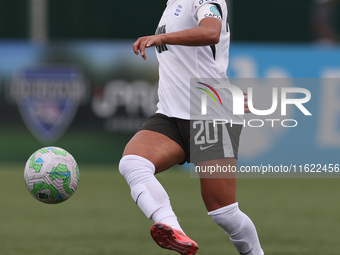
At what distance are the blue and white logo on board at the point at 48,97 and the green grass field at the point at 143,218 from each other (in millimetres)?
857

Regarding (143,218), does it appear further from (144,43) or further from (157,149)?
(144,43)

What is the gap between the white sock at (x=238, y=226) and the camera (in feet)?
18.3

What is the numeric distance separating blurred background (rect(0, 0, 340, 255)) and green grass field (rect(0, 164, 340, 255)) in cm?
4

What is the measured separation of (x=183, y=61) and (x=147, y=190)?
3.00ft

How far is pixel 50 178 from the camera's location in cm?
575

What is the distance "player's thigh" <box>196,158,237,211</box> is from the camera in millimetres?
5477

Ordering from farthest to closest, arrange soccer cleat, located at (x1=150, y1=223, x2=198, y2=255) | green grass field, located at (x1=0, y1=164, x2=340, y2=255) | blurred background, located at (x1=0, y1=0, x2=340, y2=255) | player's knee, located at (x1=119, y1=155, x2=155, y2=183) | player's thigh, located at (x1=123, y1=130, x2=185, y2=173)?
blurred background, located at (x1=0, y1=0, x2=340, y2=255) → green grass field, located at (x1=0, y1=164, x2=340, y2=255) → player's thigh, located at (x1=123, y1=130, x2=185, y2=173) → player's knee, located at (x1=119, y1=155, x2=155, y2=183) → soccer cleat, located at (x1=150, y1=223, x2=198, y2=255)

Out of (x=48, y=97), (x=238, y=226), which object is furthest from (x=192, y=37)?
(x=48, y=97)

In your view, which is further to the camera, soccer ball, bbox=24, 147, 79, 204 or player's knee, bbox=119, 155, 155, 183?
soccer ball, bbox=24, 147, 79, 204

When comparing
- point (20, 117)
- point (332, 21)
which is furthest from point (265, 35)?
point (20, 117)

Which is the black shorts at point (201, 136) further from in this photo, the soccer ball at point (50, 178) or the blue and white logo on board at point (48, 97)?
the blue and white logo on board at point (48, 97)

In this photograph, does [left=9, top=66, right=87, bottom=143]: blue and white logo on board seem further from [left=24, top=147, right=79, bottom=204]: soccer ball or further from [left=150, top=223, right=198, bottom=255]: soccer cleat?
[left=150, top=223, right=198, bottom=255]: soccer cleat

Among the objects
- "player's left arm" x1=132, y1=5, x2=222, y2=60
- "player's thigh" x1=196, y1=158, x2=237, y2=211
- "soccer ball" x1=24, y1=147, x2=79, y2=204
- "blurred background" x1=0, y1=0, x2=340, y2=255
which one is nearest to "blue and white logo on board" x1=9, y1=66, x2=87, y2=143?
"blurred background" x1=0, y1=0, x2=340, y2=255

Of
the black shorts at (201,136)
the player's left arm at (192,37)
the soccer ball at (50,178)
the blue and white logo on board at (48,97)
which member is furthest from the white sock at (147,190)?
the blue and white logo on board at (48,97)
